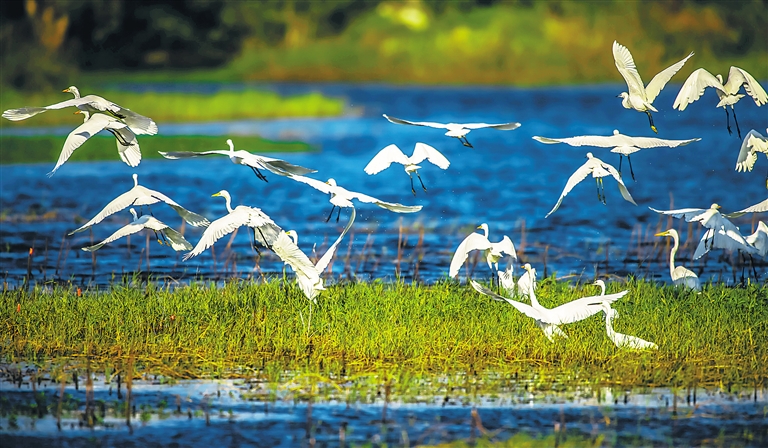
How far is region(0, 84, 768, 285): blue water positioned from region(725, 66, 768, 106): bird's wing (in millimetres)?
3347

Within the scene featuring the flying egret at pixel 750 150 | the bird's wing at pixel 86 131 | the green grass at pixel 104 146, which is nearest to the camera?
the bird's wing at pixel 86 131

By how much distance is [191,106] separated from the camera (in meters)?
39.1

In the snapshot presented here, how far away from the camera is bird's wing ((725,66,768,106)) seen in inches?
412

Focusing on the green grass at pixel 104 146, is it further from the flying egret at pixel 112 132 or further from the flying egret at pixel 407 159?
the flying egret at pixel 407 159

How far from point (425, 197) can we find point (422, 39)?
4977cm

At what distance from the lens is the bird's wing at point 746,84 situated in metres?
10.5

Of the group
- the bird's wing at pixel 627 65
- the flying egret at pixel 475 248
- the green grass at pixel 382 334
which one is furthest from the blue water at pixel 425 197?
the bird's wing at pixel 627 65

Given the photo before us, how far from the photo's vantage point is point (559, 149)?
125ft

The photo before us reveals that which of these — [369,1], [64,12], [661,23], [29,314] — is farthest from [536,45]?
[29,314]

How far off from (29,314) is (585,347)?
4.98 metres

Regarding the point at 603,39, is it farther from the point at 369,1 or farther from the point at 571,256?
the point at 571,256

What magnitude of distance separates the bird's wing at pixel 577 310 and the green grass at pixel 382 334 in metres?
0.26

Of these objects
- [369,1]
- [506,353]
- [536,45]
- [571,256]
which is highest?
[369,1]

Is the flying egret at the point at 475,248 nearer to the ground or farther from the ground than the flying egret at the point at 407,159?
nearer to the ground
